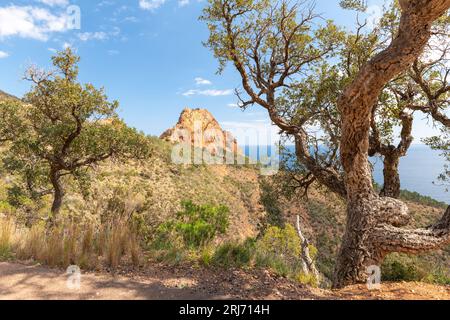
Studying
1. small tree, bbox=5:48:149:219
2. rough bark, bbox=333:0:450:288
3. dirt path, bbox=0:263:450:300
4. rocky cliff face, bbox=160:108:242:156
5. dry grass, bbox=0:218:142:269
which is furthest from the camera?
rocky cliff face, bbox=160:108:242:156

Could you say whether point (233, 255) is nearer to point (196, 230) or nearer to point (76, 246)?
point (196, 230)

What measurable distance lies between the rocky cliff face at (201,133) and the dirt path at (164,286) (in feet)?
187

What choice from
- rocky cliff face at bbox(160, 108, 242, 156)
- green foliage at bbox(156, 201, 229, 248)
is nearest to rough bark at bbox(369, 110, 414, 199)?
green foliage at bbox(156, 201, 229, 248)

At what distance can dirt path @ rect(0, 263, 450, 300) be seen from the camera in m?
4.11

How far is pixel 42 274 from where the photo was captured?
4.77 metres

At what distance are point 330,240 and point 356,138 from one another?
3200cm

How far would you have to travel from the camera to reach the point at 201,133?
74.0 m

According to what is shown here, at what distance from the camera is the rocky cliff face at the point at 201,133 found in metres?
66.6

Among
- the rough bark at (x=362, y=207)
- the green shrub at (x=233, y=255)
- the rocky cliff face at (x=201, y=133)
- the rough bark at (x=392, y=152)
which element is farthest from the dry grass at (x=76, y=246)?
the rocky cliff face at (x=201, y=133)

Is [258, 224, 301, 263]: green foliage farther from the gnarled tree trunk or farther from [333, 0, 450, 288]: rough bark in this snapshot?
the gnarled tree trunk

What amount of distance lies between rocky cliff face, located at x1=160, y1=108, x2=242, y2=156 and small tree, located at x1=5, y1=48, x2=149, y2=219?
48.1m

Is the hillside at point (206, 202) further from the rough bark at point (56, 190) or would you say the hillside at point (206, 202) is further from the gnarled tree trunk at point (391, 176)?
the gnarled tree trunk at point (391, 176)

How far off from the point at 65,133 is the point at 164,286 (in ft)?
32.3

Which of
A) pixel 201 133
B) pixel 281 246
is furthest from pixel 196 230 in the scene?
pixel 201 133
